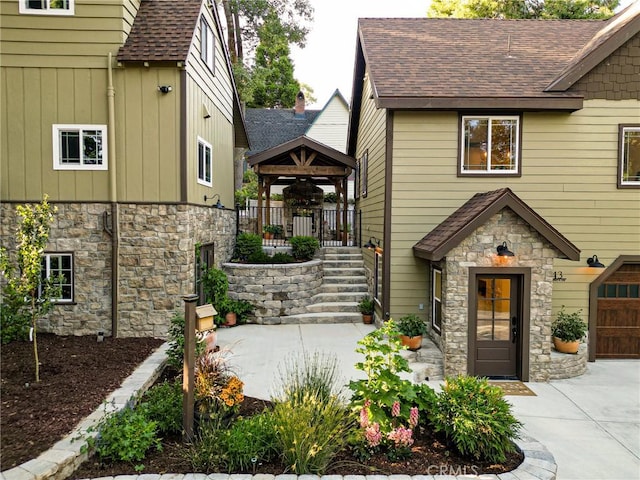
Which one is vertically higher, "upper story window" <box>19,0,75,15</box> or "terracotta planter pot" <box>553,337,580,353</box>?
"upper story window" <box>19,0,75,15</box>

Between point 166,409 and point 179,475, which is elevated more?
point 166,409

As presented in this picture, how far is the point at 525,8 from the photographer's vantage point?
20.9m

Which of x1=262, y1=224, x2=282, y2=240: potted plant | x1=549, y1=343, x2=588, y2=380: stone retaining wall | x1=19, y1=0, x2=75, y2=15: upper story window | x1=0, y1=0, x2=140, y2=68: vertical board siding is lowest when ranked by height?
x1=549, y1=343, x2=588, y2=380: stone retaining wall

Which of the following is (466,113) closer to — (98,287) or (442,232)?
(442,232)

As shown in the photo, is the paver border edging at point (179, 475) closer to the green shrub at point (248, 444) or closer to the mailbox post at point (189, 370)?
the green shrub at point (248, 444)

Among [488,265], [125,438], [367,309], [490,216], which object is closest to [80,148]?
[125,438]

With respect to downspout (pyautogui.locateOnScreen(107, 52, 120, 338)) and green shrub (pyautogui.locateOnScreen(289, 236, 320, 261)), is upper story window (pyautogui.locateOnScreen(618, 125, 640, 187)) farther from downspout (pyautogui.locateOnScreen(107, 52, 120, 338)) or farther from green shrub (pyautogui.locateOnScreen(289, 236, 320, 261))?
downspout (pyautogui.locateOnScreen(107, 52, 120, 338))

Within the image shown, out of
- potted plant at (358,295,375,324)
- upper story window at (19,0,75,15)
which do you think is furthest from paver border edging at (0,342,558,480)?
upper story window at (19,0,75,15)

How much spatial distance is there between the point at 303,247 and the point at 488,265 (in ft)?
18.1

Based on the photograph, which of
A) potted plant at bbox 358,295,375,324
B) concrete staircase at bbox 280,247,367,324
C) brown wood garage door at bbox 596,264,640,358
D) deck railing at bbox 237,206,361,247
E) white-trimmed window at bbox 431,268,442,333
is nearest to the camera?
white-trimmed window at bbox 431,268,442,333

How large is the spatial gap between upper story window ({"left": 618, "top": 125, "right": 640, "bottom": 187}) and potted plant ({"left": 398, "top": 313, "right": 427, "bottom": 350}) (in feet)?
17.5

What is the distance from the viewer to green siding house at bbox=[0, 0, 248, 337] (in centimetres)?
764

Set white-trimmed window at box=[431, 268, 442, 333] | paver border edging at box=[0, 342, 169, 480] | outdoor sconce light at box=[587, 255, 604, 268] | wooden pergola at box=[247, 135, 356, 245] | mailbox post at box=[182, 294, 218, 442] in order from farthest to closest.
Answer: wooden pergola at box=[247, 135, 356, 245], outdoor sconce light at box=[587, 255, 604, 268], white-trimmed window at box=[431, 268, 442, 333], mailbox post at box=[182, 294, 218, 442], paver border edging at box=[0, 342, 169, 480]

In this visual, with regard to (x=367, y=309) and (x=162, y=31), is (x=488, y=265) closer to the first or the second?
(x=367, y=309)
